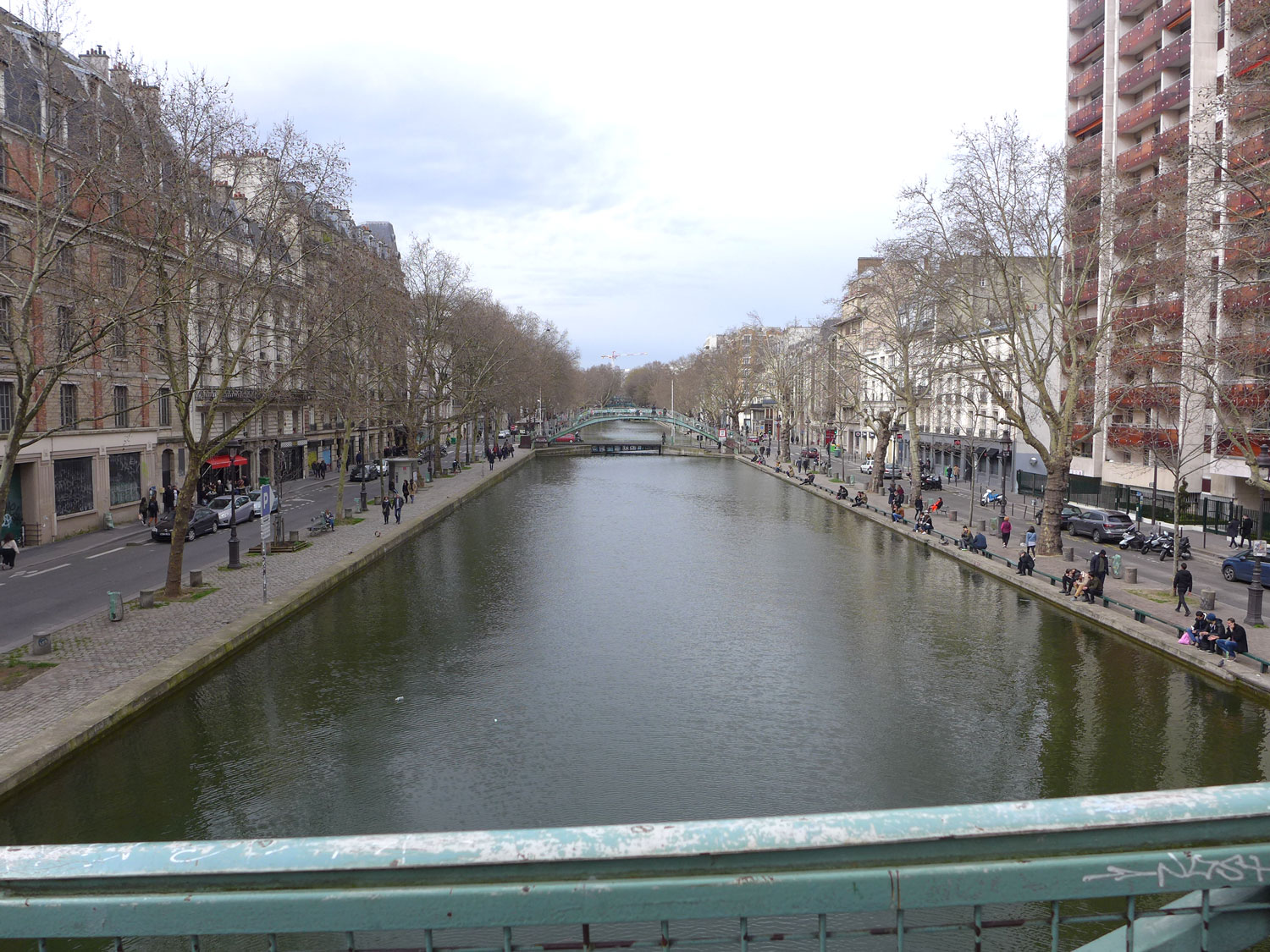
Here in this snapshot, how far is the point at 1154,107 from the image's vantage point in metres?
39.3

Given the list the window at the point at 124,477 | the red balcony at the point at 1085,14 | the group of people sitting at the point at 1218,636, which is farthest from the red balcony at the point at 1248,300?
the window at the point at 124,477

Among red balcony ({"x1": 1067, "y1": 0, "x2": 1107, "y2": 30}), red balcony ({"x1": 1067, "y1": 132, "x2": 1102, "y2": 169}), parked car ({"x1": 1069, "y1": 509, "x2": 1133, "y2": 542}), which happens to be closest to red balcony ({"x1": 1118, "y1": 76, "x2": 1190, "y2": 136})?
red balcony ({"x1": 1067, "y1": 132, "x2": 1102, "y2": 169})

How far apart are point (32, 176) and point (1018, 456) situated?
55.7 m

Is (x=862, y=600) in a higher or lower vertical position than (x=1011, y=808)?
lower

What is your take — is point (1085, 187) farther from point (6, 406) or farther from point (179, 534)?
point (6, 406)

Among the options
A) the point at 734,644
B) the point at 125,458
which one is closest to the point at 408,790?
the point at 734,644

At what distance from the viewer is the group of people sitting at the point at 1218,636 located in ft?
56.8

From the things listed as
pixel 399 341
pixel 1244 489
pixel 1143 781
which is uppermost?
pixel 399 341

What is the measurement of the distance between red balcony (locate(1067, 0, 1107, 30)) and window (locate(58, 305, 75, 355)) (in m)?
48.2

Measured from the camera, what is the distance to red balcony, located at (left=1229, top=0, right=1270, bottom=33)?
1728 centimetres

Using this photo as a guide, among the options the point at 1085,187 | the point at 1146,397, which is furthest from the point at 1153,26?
the point at 1146,397

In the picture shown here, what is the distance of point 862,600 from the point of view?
973 inches

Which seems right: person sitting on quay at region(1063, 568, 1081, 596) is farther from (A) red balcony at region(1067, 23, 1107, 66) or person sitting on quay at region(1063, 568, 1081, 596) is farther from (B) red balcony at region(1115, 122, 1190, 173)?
(A) red balcony at region(1067, 23, 1107, 66)

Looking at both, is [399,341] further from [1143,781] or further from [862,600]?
[1143,781]
